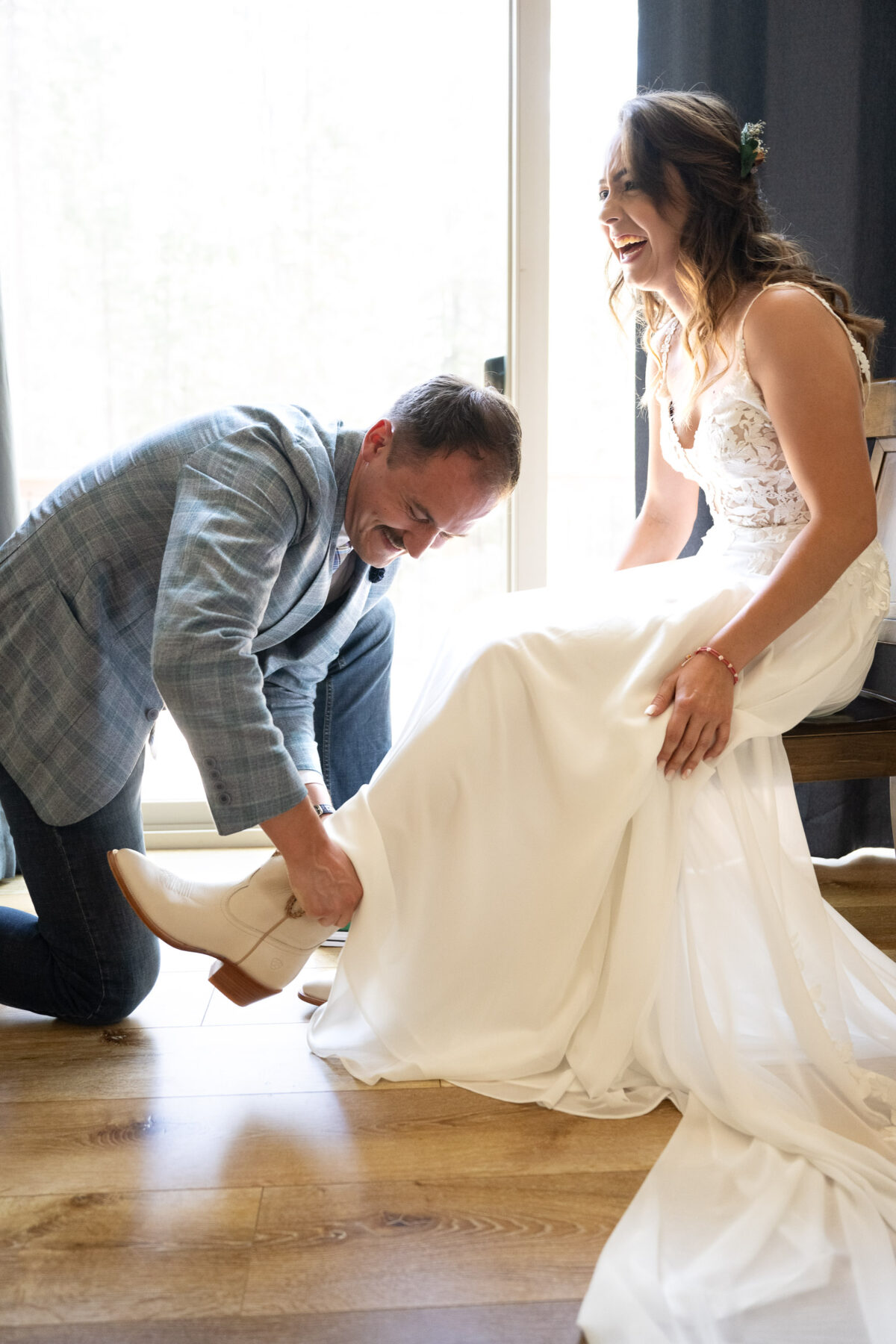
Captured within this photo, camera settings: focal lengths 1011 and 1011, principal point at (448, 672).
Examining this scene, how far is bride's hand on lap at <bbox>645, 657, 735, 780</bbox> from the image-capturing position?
1280 millimetres

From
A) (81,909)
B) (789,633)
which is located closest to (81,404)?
(81,909)

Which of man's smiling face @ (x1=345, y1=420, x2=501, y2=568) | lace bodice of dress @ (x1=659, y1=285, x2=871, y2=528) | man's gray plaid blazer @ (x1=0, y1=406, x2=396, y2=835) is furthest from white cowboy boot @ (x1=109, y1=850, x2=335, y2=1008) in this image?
lace bodice of dress @ (x1=659, y1=285, x2=871, y2=528)

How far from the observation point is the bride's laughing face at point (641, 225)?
1.58 m

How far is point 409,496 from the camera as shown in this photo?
1357 mm

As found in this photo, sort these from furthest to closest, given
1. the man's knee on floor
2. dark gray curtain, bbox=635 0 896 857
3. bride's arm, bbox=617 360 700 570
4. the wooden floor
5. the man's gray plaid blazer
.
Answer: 1. dark gray curtain, bbox=635 0 896 857
2. bride's arm, bbox=617 360 700 570
3. the man's knee on floor
4. the man's gray plaid blazer
5. the wooden floor

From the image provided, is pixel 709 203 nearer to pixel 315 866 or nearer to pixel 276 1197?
pixel 315 866

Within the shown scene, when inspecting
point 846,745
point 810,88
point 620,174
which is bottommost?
point 846,745

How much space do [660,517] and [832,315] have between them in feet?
1.78

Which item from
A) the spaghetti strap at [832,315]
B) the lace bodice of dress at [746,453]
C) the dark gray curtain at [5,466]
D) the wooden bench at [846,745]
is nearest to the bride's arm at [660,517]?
the lace bodice of dress at [746,453]

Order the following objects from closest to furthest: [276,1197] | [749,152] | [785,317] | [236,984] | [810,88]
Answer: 1. [276,1197]
2. [236,984]
3. [785,317]
4. [749,152]
5. [810,88]

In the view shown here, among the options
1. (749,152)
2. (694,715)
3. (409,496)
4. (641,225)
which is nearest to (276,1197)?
(694,715)

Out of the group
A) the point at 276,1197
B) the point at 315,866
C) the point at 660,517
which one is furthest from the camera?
the point at 660,517

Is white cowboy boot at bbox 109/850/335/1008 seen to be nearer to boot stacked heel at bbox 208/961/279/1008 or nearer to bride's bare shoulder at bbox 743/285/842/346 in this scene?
boot stacked heel at bbox 208/961/279/1008

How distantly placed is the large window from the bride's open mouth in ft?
2.07
